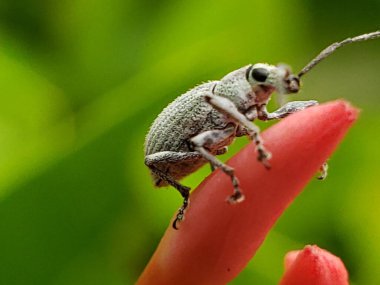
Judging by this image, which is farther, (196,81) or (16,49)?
(16,49)

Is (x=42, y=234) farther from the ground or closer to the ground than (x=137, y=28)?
closer to the ground

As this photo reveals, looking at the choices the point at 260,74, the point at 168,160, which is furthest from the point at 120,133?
the point at 260,74

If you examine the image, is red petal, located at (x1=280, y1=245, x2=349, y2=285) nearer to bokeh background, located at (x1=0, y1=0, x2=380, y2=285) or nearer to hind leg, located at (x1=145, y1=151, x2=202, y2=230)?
hind leg, located at (x1=145, y1=151, x2=202, y2=230)

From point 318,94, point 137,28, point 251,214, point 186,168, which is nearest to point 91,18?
point 137,28

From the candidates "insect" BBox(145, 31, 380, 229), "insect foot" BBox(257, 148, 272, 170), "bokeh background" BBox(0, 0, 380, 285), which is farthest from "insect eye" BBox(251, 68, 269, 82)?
"bokeh background" BBox(0, 0, 380, 285)

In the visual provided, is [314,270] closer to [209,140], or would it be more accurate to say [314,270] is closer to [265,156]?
[265,156]

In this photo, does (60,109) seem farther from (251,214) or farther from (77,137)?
(251,214)

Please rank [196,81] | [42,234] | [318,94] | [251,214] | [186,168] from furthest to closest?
[318,94] < [196,81] < [42,234] < [186,168] < [251,214]

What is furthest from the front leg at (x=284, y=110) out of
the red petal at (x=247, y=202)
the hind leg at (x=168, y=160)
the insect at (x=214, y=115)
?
the red petal at (x=247, y=202)
